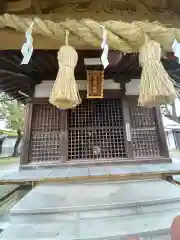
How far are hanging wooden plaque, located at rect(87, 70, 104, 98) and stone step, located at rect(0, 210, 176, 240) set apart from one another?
2.24 metres

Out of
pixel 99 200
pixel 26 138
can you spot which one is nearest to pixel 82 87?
pixel 26 138

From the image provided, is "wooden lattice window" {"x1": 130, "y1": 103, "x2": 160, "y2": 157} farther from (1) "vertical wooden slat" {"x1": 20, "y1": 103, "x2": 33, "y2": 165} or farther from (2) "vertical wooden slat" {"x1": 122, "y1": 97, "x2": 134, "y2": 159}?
(1) "vertical wooden slat" {"x1": 20, "y1": 103, "x2": 33, "y2": 165}

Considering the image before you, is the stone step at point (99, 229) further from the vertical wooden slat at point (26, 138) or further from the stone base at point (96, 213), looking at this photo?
the vertical wooden slat at point (26, 138)

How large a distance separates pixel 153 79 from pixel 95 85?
2.41 m

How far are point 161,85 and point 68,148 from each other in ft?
8.87

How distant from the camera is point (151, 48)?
1.01 metres

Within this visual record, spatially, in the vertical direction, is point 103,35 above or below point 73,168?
above

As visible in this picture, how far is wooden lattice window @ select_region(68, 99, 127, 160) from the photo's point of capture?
344cm

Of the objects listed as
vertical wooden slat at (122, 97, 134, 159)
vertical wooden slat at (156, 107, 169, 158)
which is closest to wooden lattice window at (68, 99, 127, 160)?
vertical wooden slat at (122, 97, 134, 159)

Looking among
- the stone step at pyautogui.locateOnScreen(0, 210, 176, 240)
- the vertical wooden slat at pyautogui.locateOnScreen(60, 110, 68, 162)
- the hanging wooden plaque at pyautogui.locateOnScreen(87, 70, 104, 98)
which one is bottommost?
the stone step at pyautogui.locateOnScreen(0, 210, 176, 240)

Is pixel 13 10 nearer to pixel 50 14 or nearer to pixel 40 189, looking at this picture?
pixel 50 14

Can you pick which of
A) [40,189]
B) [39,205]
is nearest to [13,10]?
[39,205]

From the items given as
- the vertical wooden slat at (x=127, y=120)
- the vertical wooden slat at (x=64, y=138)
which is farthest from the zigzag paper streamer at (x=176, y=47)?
the vertical wooden slat at (x=64, y=138)

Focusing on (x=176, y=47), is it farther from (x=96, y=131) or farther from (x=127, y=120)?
(x=96, y=131)
